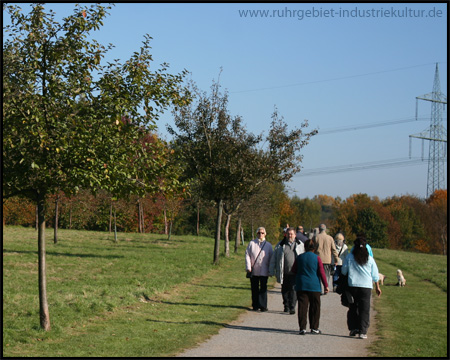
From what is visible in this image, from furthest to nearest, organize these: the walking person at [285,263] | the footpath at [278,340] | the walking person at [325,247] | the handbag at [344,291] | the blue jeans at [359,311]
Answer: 1. the walking person at [325,247]
2. the walking person at [285,263]
3. the handbag at [344,291]
4. the blue jeans at [359,311]
5. the footpath at [278,340]

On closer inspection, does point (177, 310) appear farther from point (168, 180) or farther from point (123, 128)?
point (123, 128)

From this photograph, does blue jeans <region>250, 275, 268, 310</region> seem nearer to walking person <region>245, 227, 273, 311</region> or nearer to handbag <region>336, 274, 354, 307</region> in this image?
walking person <region>245, 227, 273, 311</region>

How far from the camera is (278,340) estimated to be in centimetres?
1138

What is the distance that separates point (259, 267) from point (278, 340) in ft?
13.9

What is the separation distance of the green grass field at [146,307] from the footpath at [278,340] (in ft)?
1.00

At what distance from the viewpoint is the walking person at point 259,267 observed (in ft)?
50.6

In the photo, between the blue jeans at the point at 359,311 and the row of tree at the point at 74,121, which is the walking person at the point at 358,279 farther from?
the row of tree at the point at 74,121

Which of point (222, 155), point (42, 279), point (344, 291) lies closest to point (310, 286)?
point (344, 291)

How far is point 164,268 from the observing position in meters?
25.3

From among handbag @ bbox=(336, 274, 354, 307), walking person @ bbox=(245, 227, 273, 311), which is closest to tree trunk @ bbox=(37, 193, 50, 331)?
walking person @ bbox=(245, 227, 273, 311)

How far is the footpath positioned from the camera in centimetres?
1016

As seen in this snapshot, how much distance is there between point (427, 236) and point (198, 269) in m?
95.4

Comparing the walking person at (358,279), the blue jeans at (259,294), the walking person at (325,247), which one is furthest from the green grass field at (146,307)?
the walking person at (325,247)

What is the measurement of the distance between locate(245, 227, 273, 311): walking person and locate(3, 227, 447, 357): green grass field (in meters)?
0.52
